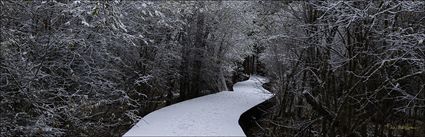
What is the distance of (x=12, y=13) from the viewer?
8.27 meters

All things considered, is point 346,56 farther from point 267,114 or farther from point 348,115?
point 267,114

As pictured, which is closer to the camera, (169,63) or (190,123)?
(190,123)

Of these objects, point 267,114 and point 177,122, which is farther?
point 267,114

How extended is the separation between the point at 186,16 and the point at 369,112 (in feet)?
29.6

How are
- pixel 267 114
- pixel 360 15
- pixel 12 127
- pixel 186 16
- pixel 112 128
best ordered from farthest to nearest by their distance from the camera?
pixel 267 114 → pixel 186 16 → pixel 112 128 → pixel 12 127 → pixel 360 15

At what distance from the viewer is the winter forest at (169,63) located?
8.34 meters

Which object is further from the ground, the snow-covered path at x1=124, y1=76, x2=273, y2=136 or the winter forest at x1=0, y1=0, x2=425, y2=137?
the winter forest at x1=0, y1=0, x2=425, y2=137

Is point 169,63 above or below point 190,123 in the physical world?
above

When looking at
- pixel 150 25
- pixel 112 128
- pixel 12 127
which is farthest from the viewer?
pixel 150 25

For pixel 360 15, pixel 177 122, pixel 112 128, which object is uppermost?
pixel 360 15

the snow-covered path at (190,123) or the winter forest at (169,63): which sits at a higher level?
the winter forest at (169,63)

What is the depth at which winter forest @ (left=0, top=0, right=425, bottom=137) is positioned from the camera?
834cm

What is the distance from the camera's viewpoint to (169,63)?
54.4 feet

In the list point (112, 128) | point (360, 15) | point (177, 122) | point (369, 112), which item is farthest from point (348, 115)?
point (112, 128)
